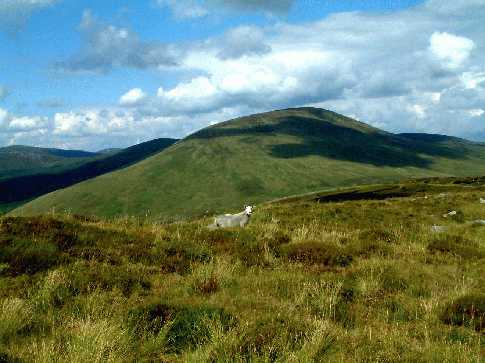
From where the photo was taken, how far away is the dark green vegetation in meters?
6.12

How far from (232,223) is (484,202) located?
28.0 meters

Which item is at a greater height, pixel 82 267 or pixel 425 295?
pixel 82 267

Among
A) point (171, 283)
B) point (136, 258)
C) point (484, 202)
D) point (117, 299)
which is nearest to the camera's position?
point (117, 299)

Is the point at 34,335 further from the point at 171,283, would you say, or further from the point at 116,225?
the point at 116,225

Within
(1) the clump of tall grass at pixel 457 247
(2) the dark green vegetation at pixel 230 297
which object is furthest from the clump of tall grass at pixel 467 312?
(1) the clump of tall grass at pixel 457 247

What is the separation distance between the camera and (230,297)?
8.45 meters

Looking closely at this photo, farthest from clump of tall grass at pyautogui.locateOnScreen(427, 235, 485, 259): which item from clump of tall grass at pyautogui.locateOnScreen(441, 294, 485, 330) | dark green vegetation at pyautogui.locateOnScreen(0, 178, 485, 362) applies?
clump of tall grass at pyautogui.locateOnScreen(441, 294, 485, 330)

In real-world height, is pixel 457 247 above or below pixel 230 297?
below

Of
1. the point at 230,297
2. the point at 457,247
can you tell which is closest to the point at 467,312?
the point at 230,297

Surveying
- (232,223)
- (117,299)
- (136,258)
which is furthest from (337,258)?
(232,223)

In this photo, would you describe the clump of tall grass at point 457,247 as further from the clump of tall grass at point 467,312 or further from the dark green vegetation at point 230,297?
the clump of tall grass at point 467,312

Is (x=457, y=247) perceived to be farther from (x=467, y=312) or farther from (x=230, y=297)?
(x=230, y=297)

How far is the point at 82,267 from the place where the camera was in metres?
9.41

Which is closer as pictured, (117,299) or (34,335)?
(34,335)
